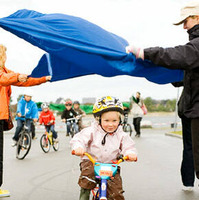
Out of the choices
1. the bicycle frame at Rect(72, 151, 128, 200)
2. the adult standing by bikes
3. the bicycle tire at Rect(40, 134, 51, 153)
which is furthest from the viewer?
the adult standing by bikes

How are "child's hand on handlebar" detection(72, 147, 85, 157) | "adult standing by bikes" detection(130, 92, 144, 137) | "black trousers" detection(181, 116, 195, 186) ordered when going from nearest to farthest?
1. "child's hand on handlebar" detection(72, 147, 85, 157)
2. "black trousers" detection(181, 116, 195, 186)
3. "adult standing by bikes" detection(130, 92, 144, 137)

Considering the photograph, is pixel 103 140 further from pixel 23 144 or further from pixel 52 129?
pixel 52 129

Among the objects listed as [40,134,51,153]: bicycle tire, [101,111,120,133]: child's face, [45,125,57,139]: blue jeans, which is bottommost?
[40,134,51,153]: bicycle tire

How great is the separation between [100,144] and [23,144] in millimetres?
6593

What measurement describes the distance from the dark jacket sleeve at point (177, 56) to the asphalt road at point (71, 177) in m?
2.63

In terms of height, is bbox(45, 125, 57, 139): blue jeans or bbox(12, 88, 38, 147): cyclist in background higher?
bbox(12, 88, 38, 147): cyclist in background

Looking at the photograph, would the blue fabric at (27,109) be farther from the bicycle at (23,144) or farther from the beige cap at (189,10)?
the beige cap at (189,10)

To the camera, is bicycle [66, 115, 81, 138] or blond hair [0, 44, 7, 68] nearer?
blond hair [0, 44, 7, 68]

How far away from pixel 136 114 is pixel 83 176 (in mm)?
13722

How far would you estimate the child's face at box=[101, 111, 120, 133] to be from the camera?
4152 mm

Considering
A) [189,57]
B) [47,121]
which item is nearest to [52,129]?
[47,121]

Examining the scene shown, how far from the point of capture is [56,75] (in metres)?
5.94

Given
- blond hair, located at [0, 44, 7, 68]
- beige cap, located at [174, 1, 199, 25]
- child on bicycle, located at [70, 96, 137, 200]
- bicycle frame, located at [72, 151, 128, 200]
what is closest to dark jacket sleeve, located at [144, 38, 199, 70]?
beige cap, located at [174, 1, 199, 25]

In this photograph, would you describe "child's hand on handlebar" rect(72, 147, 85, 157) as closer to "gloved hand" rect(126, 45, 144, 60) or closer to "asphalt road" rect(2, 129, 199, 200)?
"gloved hand" rect(126, 45, 144, 60)
